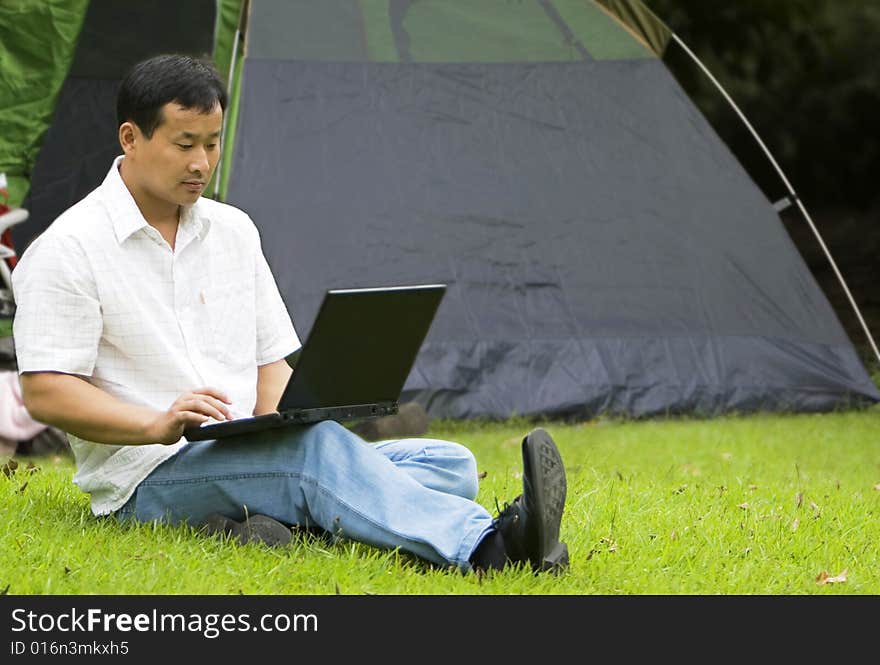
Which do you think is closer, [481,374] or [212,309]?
[212,309]

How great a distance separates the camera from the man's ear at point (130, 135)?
268 cm

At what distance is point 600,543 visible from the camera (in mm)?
3029

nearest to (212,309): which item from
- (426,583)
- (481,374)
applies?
(426,583)

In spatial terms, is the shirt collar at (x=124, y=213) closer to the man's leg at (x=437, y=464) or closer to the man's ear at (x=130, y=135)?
the man's ear at (x=130, y=135)

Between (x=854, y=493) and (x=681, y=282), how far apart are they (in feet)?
5.46

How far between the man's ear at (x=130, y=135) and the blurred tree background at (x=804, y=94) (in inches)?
316

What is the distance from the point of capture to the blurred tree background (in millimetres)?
11234

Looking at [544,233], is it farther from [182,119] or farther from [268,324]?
[182,119]

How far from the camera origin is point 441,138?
17.9 ft

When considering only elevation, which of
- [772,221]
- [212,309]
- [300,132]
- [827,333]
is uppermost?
[212,309]

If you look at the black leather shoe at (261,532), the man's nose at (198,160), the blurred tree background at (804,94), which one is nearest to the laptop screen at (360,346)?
the black leather shoe at (261,532)

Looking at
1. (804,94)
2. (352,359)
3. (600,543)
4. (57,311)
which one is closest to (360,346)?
(352,359)

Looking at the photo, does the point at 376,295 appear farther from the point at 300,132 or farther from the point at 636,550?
the point at 300,132
